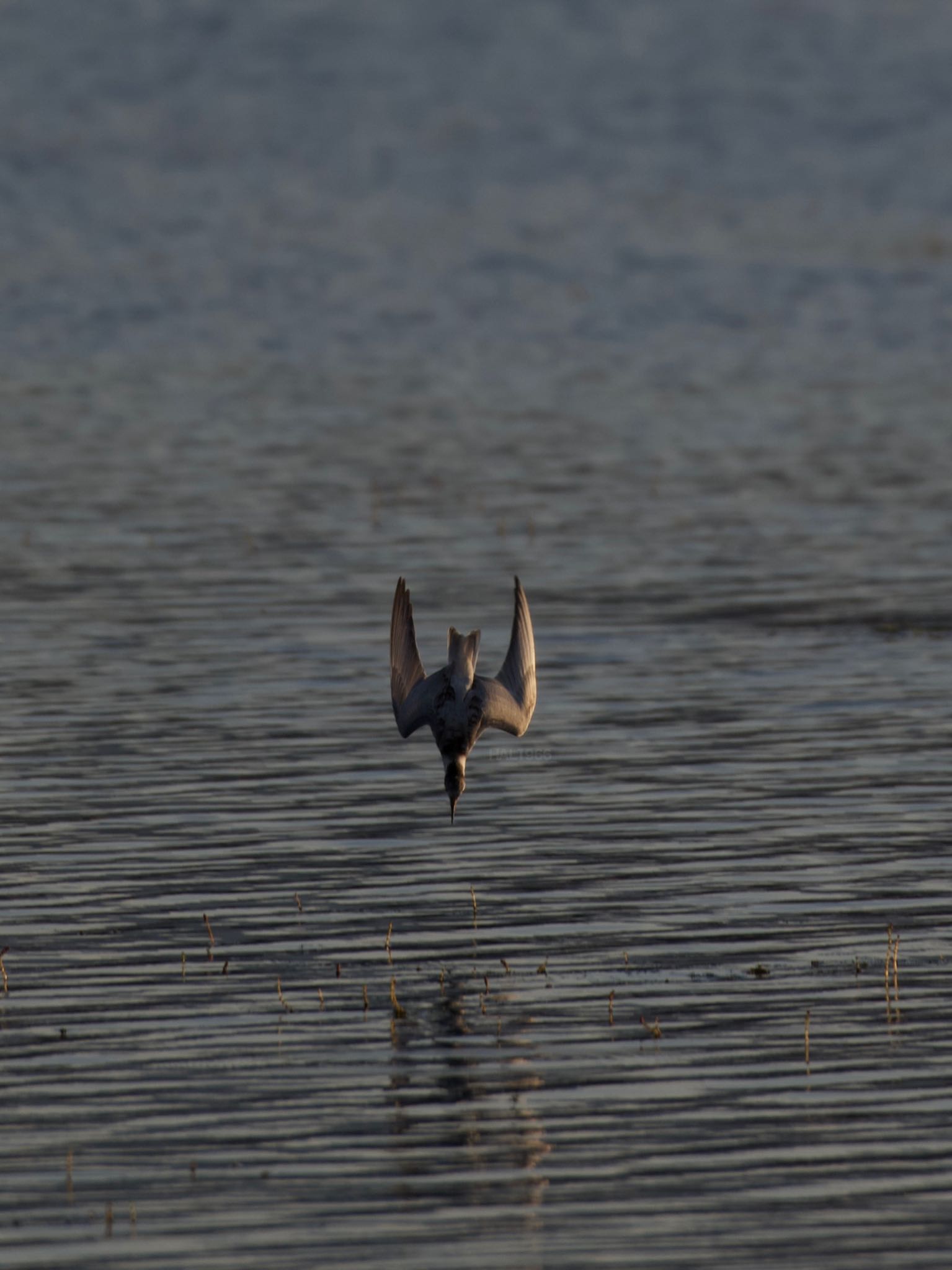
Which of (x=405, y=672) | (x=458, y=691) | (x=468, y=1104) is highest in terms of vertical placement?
(x=405, y=672)

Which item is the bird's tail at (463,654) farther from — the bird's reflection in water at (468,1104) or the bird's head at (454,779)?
the bird's reflection in water at (468,1104)

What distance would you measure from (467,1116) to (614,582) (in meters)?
14.9

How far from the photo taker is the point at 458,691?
15586 millimetres

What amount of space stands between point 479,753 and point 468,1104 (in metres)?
8.34

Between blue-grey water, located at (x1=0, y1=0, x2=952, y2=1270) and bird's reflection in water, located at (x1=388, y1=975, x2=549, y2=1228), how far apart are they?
0.03 m

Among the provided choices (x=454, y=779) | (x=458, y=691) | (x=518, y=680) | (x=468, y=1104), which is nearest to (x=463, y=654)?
(x=458, y=691)

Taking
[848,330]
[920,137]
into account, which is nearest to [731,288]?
[848,330]

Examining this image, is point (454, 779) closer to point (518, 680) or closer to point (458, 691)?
point (458, 691)

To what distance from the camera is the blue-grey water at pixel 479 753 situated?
10.5 meters

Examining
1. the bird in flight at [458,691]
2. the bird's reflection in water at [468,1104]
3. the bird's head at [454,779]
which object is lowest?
the bird's reflection in water at [468,1104]

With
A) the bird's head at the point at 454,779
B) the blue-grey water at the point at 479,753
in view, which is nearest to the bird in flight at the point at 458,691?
the bird's head at the point at 454,779

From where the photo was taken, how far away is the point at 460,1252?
9633mm

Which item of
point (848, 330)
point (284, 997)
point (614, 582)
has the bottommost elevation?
point (284, 997)

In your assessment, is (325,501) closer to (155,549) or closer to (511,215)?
(155,549)
